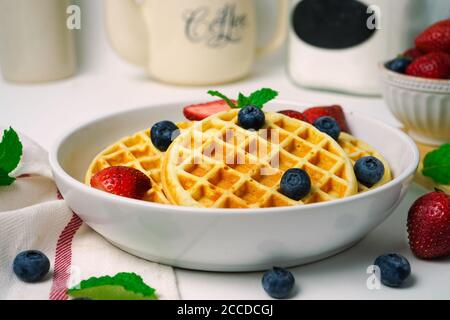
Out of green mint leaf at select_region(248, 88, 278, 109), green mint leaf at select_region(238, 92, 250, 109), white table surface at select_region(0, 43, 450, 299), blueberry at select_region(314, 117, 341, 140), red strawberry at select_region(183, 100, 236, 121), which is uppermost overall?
green mint leaf at select_region(248, 88, 278, 109)

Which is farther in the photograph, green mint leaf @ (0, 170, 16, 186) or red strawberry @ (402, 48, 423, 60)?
red strawberry @ (402, 48, 423, 60)

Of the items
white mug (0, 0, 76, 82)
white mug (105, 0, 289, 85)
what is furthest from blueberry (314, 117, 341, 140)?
white mug (0, 0, 76, 82)

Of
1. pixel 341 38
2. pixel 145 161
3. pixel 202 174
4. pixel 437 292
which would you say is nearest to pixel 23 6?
pixel 341 38

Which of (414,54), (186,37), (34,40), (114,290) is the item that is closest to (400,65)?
(414,54)

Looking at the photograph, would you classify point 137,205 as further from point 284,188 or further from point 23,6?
point 23,6

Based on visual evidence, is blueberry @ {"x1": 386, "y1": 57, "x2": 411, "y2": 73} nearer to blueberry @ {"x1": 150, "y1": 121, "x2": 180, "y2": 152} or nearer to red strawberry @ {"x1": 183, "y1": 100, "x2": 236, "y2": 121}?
red strawberry @ {"x1": 183, "y1": 100, "x2": 236, "y2": 121}

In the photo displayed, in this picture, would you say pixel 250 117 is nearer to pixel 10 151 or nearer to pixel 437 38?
pixel 10 151
